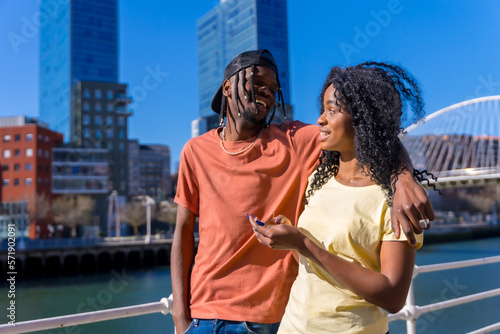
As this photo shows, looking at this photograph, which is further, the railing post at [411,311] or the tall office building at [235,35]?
the tall office building at [235,35]

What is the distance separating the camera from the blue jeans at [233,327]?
1.47 metres

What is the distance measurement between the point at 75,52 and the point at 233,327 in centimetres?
10019

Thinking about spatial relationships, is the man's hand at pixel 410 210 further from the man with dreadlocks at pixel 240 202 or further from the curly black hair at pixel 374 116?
the man with dreadlocks at pixel 240 202

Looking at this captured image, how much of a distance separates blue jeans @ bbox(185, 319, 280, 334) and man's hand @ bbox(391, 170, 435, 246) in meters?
0.54

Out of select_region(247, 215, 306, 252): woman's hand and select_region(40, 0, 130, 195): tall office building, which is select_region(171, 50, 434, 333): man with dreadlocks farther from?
select_region(40, 0, 130, 195): tall office building

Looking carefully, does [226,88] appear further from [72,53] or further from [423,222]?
[72,53]

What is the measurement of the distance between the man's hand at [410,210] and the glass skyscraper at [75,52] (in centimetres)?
9466

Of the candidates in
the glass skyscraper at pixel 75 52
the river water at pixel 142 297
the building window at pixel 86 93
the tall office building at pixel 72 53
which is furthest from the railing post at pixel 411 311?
the glass skyscraper at pixel 75 52

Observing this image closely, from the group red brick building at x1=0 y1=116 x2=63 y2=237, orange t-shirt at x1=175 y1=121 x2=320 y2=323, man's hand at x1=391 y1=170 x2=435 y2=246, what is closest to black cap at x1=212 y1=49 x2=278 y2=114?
orange t-shirt at x1=175 y1=121 x2=320 y2=323

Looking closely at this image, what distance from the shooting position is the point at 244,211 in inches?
61.5

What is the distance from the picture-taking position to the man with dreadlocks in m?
1.51

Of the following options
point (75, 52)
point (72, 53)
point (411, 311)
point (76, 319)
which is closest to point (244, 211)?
point (76, 319)

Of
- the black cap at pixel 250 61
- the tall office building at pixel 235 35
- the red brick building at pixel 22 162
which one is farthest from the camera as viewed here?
the tall office building at pixel 235 35

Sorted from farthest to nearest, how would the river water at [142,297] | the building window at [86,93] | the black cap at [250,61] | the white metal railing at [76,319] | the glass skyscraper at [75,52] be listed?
the glass skyscraper at [75,52], the building window at [86,93], the river water at [142,297], the white metal railing at [76,319], the black cap at [250,61]
